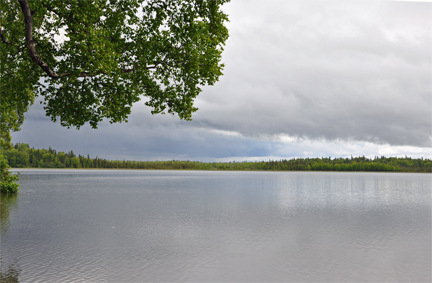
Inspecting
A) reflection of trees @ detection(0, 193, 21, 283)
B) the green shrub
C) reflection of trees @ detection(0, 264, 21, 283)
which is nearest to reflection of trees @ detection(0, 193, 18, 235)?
reflection of trees @ detection(0, 193, 21, 283)

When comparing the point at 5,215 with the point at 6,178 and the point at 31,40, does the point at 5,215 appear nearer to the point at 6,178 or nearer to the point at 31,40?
the point at 6,178

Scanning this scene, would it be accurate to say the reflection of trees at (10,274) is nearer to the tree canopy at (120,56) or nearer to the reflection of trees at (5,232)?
the reflection of trees at (5,232)

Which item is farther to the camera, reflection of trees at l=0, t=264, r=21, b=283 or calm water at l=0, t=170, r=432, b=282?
calm water at l=0, t=170, r=432, b=282

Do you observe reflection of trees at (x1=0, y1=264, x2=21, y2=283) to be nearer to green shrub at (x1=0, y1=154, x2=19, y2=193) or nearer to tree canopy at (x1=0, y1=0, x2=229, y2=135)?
tree canopy at (x1=0, y1=0, x2=229, y2=135)

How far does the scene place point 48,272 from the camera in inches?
615

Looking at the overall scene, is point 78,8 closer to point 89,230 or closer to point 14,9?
point 14,9

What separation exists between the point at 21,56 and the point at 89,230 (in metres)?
12.7

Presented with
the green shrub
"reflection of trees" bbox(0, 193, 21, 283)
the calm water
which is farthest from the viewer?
the green shrub

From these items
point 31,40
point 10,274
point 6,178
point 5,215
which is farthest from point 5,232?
point 6,178

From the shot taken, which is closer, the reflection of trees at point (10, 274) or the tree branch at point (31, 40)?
the reflection of trees at point (10, 274)

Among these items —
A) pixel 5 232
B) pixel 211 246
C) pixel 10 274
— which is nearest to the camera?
pixel 10 274

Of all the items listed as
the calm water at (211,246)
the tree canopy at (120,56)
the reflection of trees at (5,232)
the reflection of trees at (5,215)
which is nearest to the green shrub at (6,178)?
the reflection of trees at (5,232)

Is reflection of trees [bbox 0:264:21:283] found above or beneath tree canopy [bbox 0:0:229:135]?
beneath

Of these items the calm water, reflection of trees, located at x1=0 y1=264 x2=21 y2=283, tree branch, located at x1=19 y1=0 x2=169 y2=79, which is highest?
tree branch, located at x1=19 y1=0 x2=169 y2=79
